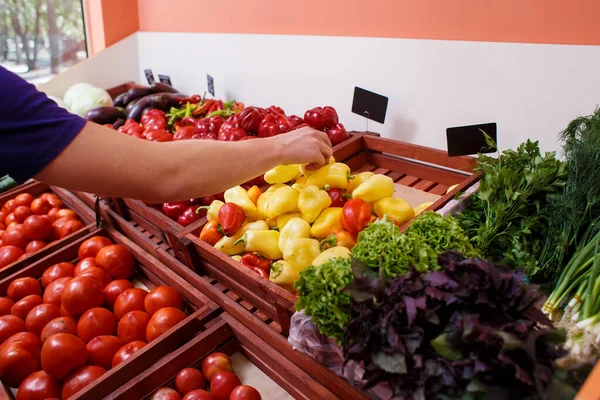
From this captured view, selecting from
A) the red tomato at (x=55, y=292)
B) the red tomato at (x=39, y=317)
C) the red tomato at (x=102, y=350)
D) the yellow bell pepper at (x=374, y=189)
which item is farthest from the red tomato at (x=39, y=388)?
the yellow bell pepper at (x=374, y=189)

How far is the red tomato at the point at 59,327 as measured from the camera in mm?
1551

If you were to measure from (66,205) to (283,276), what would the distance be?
1717 millimetres

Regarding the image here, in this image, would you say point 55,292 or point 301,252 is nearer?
point 301,252

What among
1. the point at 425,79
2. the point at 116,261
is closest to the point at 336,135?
the point at 425,79

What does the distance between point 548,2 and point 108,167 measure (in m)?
1.65

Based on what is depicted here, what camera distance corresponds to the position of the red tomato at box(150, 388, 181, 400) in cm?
132

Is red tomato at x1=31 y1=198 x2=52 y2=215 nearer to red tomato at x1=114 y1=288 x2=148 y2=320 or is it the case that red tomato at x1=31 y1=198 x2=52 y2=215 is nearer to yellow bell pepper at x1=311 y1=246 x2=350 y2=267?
red tomato at x1=114 y1=288 x2=148 y2=320

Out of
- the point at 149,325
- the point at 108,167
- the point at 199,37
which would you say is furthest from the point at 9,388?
the point at 199,37

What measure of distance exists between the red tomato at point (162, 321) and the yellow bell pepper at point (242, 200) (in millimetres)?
439

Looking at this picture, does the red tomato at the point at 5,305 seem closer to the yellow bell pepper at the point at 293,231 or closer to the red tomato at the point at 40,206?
the red tomato at the point at 40,206

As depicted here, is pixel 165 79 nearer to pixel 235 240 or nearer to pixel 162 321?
pixel 235 240

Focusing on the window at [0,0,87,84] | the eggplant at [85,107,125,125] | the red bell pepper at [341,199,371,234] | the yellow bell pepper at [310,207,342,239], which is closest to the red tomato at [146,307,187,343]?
the yellow bell pepper at [310,207,342,239]

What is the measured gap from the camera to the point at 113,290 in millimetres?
1749

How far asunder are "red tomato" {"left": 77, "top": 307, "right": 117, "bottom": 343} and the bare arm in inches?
28.5
